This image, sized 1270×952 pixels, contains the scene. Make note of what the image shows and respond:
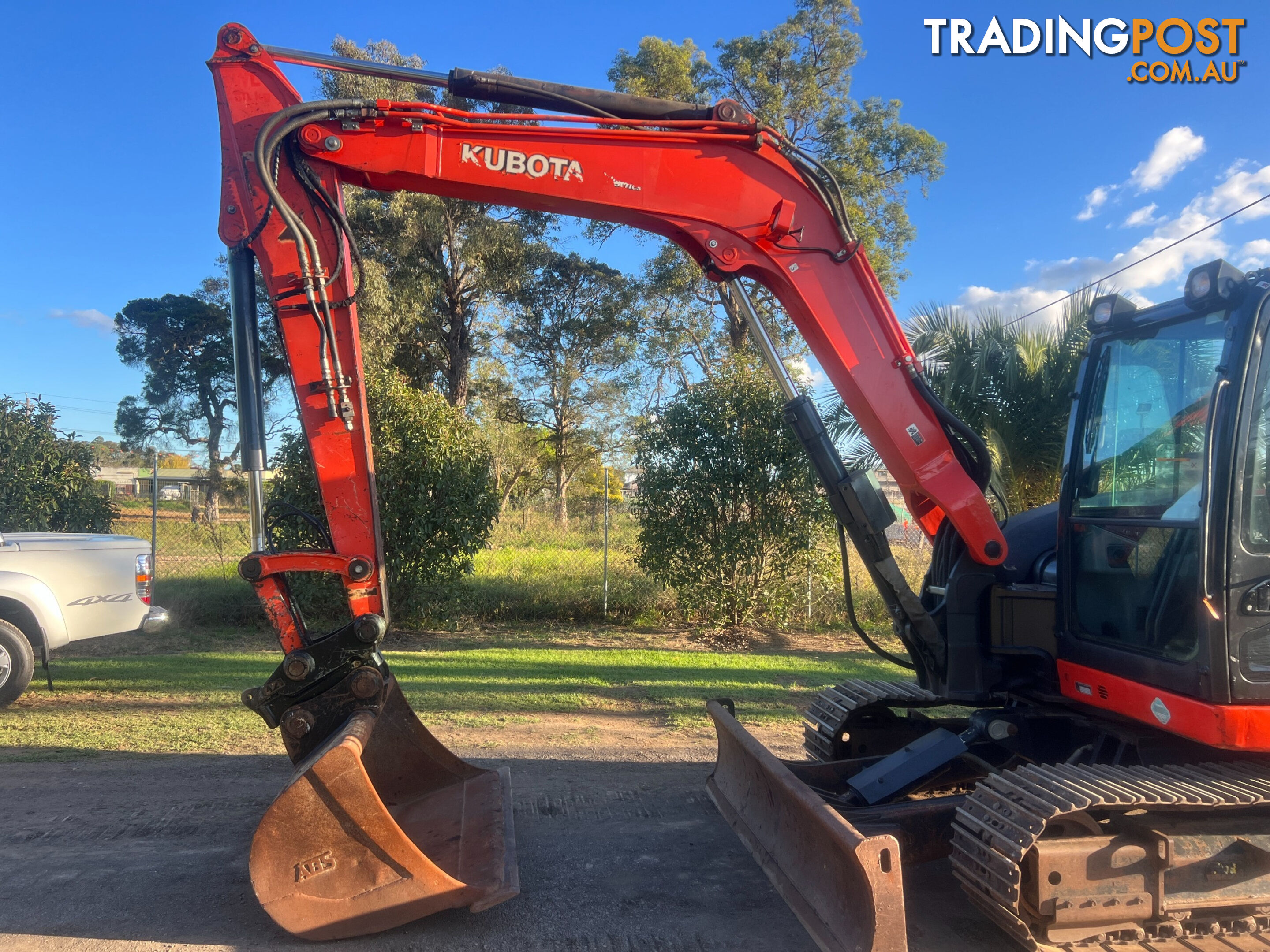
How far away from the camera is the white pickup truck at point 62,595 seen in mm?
7469

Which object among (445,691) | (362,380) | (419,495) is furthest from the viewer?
(419,495)

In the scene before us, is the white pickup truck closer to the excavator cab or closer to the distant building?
the distant building

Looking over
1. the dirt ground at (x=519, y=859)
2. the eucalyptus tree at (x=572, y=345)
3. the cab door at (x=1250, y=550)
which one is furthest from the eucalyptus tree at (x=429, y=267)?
the cab door at (x=1250, y=550)

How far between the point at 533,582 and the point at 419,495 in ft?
7.86

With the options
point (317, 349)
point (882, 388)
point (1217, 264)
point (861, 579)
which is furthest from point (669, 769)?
point (861, 579)

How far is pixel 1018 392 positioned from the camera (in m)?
9.73

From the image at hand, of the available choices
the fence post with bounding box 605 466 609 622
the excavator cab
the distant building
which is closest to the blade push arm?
the excavator cab

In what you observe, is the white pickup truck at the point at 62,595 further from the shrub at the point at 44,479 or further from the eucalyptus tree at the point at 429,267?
the eucalyptus tree at the point at 429,267

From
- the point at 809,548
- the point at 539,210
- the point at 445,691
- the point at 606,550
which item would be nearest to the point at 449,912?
the point at 539,210

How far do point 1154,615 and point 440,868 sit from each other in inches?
134

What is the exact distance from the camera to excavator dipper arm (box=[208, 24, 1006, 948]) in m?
3.62

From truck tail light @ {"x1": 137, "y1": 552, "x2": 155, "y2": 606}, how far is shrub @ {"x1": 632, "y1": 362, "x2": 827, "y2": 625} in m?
5.66

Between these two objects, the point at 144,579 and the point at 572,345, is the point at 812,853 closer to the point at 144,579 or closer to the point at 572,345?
the point at 144,579

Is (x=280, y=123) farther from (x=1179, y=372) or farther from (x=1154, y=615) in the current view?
(x=1154, y=615)
